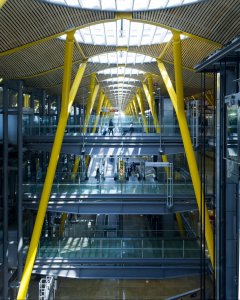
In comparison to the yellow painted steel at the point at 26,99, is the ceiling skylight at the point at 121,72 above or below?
above

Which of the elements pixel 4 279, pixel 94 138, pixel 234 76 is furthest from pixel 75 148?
pixel 234 76

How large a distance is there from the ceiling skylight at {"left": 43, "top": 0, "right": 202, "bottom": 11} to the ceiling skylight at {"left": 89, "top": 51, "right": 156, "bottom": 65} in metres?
12.5

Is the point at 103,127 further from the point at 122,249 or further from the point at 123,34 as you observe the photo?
the point at 122,249

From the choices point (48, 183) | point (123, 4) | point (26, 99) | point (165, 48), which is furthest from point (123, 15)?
point (26, 99)

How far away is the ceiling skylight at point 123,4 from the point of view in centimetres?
1733

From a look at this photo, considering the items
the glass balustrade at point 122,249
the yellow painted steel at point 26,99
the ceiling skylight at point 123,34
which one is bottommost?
the glass balustrade at point 122,249

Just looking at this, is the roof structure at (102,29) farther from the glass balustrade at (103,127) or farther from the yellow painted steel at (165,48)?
the glass balustrade at (103,127)

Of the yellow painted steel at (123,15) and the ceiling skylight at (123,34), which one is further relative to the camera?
the ceiling skylight at (123,34)

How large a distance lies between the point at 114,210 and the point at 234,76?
39.5 feet

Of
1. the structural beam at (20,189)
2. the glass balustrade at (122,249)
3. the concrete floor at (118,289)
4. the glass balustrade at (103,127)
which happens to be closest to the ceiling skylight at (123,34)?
the glass balustrade at (103,127)

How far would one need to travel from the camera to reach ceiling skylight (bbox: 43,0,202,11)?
17334 mm

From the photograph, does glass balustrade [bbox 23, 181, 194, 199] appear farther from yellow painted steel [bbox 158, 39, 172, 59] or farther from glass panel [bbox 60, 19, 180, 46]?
glass panel [bbox 60, 19, 180, 46]

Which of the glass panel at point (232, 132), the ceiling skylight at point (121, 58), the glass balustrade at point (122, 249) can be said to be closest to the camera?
the glass panel at point (232, 132)

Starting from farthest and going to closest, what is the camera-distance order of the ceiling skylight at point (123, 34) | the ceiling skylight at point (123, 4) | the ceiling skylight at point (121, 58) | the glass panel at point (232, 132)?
the ceiling skylight at point (121, 58), the ceiling skylight at point (123, 34), the ceiling skylight at point (123, 4), the glass panel at point (232, 132)
